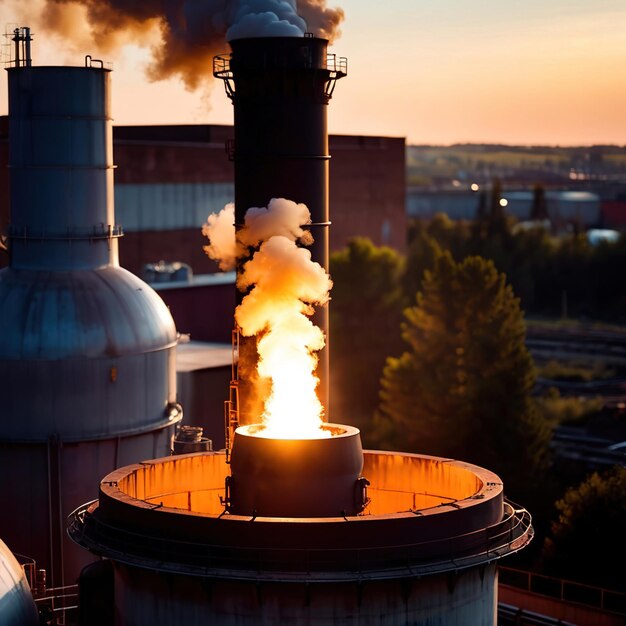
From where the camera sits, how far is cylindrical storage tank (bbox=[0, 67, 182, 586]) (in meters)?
36.7

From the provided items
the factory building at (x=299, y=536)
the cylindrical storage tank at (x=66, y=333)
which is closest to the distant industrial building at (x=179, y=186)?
the cylindrical storage tank at (x=66, y=333)

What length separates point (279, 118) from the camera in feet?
112

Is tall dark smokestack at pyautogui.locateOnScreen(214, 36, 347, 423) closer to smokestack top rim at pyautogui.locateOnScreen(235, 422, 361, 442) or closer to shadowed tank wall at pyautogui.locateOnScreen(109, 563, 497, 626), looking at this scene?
smokestack top rim at pyautogui.locateOnScreen(235, 422, 361, 442)

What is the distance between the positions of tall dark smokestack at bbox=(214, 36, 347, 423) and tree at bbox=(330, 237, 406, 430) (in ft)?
137

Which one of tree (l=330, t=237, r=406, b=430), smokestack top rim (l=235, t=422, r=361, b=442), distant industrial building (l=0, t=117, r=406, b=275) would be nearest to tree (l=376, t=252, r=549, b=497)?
distant industrial building (l=0, t=117, r=406, b=275)

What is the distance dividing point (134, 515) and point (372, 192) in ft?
204

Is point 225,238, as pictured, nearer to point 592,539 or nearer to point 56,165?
point 56,165

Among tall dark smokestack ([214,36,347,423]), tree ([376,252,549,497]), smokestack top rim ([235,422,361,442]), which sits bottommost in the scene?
tree ([376,252,549,497])

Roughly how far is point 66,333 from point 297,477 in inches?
453

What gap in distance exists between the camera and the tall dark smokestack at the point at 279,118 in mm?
34031

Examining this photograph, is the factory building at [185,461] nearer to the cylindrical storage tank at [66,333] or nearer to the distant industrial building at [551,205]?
the cylindrical storage tank at [66,333]

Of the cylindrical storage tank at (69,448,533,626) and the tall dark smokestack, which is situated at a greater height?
the tall dark smokestack

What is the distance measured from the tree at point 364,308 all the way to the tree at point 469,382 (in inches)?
492

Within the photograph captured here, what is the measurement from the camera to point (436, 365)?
60625 mm
